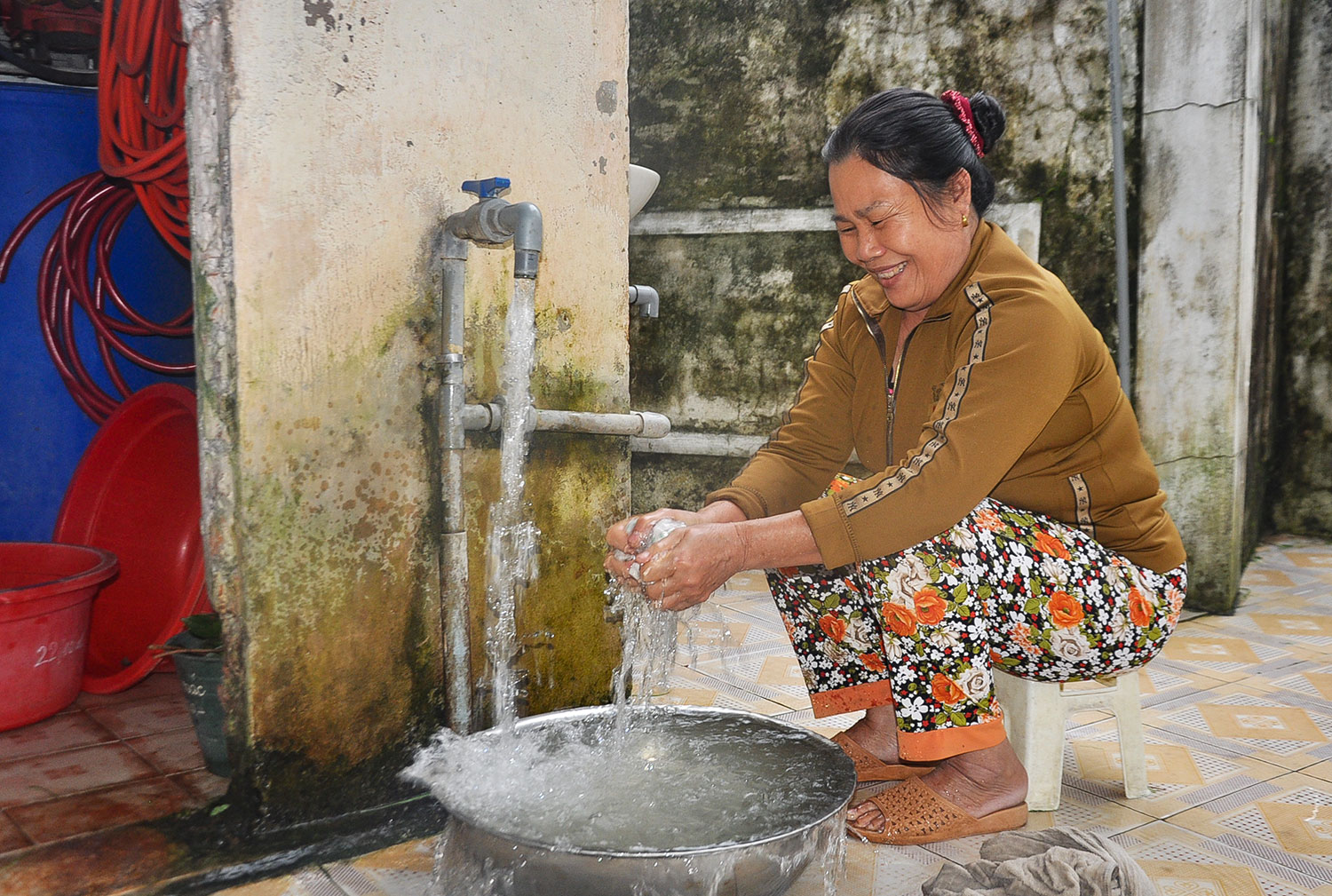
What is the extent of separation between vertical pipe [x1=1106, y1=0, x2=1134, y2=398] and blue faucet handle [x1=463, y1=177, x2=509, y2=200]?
255 centimetres

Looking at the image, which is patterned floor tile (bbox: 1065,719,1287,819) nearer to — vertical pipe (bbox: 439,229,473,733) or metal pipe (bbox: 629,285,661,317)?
vertical pipe (bbox: 439,229,473,733)

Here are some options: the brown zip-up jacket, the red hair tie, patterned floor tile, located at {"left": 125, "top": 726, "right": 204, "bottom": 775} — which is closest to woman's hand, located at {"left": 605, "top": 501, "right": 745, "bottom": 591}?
the brown zip-up jacket

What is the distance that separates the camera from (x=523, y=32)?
85.6 inches

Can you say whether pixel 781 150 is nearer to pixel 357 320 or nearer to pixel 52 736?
pixel 357 320

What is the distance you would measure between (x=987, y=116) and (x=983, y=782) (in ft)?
4.09

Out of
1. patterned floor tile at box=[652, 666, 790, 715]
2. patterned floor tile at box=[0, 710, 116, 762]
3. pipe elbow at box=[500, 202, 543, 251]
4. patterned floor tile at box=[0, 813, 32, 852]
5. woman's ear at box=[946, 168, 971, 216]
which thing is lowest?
patterned floor tile at box=[652, 666, 790, 715]

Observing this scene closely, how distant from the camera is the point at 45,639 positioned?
2.45 meters

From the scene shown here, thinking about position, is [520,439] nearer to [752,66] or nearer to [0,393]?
[0,393]

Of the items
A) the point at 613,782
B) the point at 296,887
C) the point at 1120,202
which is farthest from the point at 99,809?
the point at 1120,202

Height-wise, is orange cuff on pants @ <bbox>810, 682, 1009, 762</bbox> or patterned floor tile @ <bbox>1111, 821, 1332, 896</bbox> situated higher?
orange cuff on pants @ <bbox>810, 682, 1009, 762</bbox>

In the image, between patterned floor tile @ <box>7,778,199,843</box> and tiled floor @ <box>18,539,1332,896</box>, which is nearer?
tiled floor @ <box>18,539,1332,896</box>

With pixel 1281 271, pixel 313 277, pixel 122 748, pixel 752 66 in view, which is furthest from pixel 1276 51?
pixel 122 748

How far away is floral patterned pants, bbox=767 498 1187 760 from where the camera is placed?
6.02ft

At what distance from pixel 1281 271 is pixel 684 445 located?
123 inches
